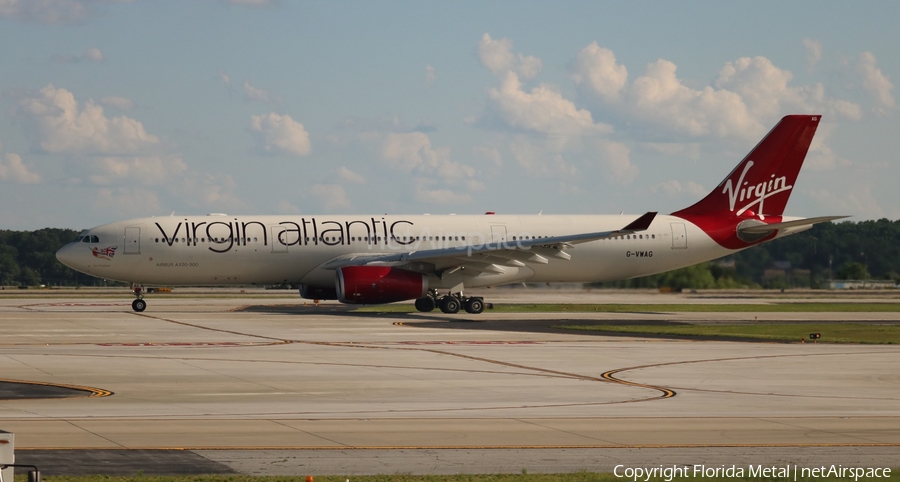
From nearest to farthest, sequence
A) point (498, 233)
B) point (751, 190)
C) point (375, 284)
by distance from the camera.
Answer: point (375, 284) → point (498, 233) → point (751, 190)

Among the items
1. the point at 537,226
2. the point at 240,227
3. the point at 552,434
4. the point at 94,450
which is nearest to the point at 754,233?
the point at 537,226

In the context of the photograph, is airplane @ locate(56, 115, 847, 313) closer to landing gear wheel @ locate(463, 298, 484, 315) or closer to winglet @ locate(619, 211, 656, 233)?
landing gear wheel @ locate(463, 298, 484, 315)

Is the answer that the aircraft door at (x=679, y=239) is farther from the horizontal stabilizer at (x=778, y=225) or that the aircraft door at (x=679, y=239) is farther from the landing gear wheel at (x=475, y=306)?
the landing gear wheel at (x=475, y=306)

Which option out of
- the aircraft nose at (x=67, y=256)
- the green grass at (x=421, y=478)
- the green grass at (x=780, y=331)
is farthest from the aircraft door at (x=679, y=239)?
the green grass at (x=421, y=478)

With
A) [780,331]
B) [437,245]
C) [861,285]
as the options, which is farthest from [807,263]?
[780,331]

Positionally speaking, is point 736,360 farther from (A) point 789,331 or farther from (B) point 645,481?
(B) point 645,481

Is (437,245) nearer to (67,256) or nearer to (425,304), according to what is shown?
(425,304)

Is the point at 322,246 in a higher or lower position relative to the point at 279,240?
lower

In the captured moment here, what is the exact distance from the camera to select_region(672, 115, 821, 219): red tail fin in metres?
52.5

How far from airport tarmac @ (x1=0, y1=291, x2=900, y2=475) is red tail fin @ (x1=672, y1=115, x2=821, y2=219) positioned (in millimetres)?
19009

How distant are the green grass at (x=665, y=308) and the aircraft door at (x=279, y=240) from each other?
4.91 meters

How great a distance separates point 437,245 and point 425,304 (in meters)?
2.94

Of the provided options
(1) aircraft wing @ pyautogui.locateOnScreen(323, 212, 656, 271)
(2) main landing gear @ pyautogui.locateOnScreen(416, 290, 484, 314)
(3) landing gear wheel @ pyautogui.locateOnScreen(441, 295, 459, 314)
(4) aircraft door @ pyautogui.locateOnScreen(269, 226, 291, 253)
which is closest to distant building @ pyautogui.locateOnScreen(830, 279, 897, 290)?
(1) aircraft wing @ pyautogui.locateOnScreen(323, 212, 656, 271)

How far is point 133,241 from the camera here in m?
49.4
